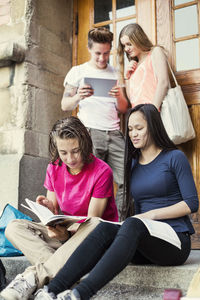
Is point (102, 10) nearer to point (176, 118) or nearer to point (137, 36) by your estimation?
point (137, 36)

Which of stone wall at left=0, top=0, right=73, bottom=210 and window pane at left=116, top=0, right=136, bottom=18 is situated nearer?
stone wall at left=0, top=0, right=73, bottom=210

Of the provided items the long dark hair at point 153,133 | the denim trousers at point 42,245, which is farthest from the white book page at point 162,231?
the long dark hair at point 153,133

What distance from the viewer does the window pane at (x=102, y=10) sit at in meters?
3.80

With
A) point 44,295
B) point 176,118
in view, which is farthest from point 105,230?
point 176,118

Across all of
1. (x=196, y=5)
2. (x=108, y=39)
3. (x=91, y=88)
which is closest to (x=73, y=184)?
(x=91, y=88)

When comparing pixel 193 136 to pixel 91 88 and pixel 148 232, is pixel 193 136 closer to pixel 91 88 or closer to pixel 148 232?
pixel 91 88

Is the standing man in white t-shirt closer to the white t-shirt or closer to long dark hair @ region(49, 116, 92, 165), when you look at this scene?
the white t-shirt

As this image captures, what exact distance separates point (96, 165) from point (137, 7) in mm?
1840

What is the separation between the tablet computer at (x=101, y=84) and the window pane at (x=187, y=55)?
2.41 ft

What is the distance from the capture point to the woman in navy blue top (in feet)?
5.76

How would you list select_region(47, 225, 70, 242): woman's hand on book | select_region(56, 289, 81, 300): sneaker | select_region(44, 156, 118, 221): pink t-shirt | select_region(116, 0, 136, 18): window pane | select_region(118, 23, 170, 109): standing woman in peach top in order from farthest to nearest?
select_region(116, 0, 136, 18): window pane
select_region(118, 23, 170, 109): standing woman in peach top
select_region(44, 156, 118, 221): pink t-shirt
select_region(47, 225, 70, 242): woman's hand on book
select_region(56, 289, 81, 300): sneaker

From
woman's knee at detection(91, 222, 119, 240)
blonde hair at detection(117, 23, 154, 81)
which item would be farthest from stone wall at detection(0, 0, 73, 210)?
woman's knee at detection(91, 222, 119, 240)

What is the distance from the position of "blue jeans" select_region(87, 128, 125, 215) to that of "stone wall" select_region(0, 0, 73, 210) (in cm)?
62

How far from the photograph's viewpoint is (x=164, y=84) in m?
2.99
